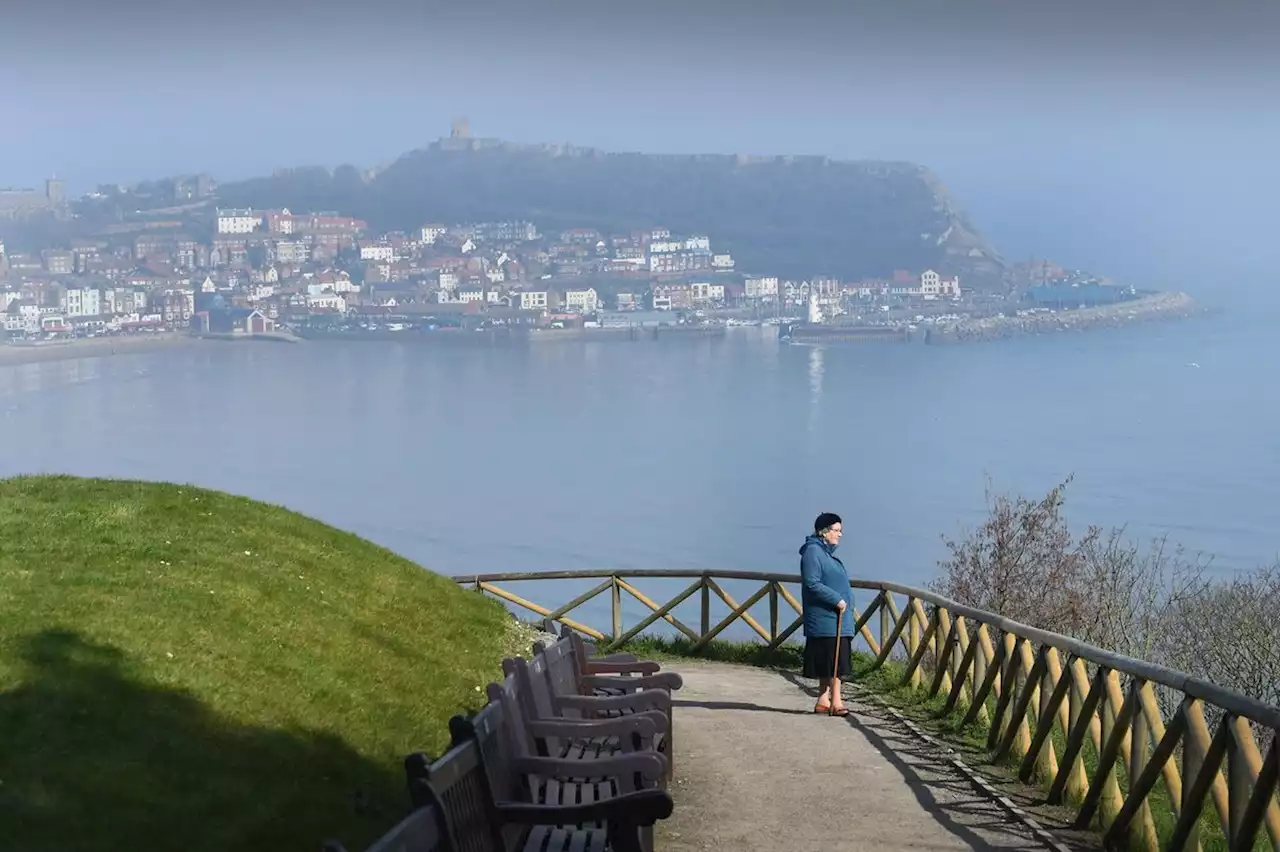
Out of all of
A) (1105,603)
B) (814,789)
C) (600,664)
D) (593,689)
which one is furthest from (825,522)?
(1105,603)

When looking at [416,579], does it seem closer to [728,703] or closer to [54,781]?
[728,703]

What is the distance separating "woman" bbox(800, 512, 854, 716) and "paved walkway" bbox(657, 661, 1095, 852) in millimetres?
287

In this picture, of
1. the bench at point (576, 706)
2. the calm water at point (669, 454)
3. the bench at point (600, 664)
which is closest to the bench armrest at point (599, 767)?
the bench at point (576, 706)

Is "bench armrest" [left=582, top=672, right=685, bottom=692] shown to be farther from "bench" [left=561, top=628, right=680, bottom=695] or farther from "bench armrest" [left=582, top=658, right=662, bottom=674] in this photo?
"bench armrest" [left=582, top=658, right=662, bottom=674]

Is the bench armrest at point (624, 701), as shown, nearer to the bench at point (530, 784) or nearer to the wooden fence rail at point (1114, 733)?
the bench at point (530, 784)

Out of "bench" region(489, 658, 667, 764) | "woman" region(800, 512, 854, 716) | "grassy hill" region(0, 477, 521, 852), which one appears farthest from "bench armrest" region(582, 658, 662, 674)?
"woman" region(800, 512, 854, 716)

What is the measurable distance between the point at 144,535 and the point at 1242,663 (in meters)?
18.8

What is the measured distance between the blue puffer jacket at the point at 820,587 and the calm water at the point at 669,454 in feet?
226

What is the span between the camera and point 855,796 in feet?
28.3

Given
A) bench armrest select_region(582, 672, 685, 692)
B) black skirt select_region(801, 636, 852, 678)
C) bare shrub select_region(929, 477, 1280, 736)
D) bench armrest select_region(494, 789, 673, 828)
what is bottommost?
bare shrub select_region(929, 477, 1280, 736)

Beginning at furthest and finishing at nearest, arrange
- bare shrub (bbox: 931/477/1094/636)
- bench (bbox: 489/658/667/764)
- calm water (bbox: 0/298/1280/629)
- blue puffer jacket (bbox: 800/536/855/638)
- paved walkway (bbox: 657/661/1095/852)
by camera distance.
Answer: calm water (bbox: 0/298/1280/629) < bare shrub (bbox: 931/477/1094/636) < blue puffer jacket (bbox: 800/536/855/638) < paved walkway (bbox: 657/661/1095/852) < bench (bbox: 489/658/667/764)

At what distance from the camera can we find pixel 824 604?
11.7m

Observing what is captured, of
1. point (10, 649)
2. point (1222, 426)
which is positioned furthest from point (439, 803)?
point (1222, 426)

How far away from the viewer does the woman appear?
1164cm
